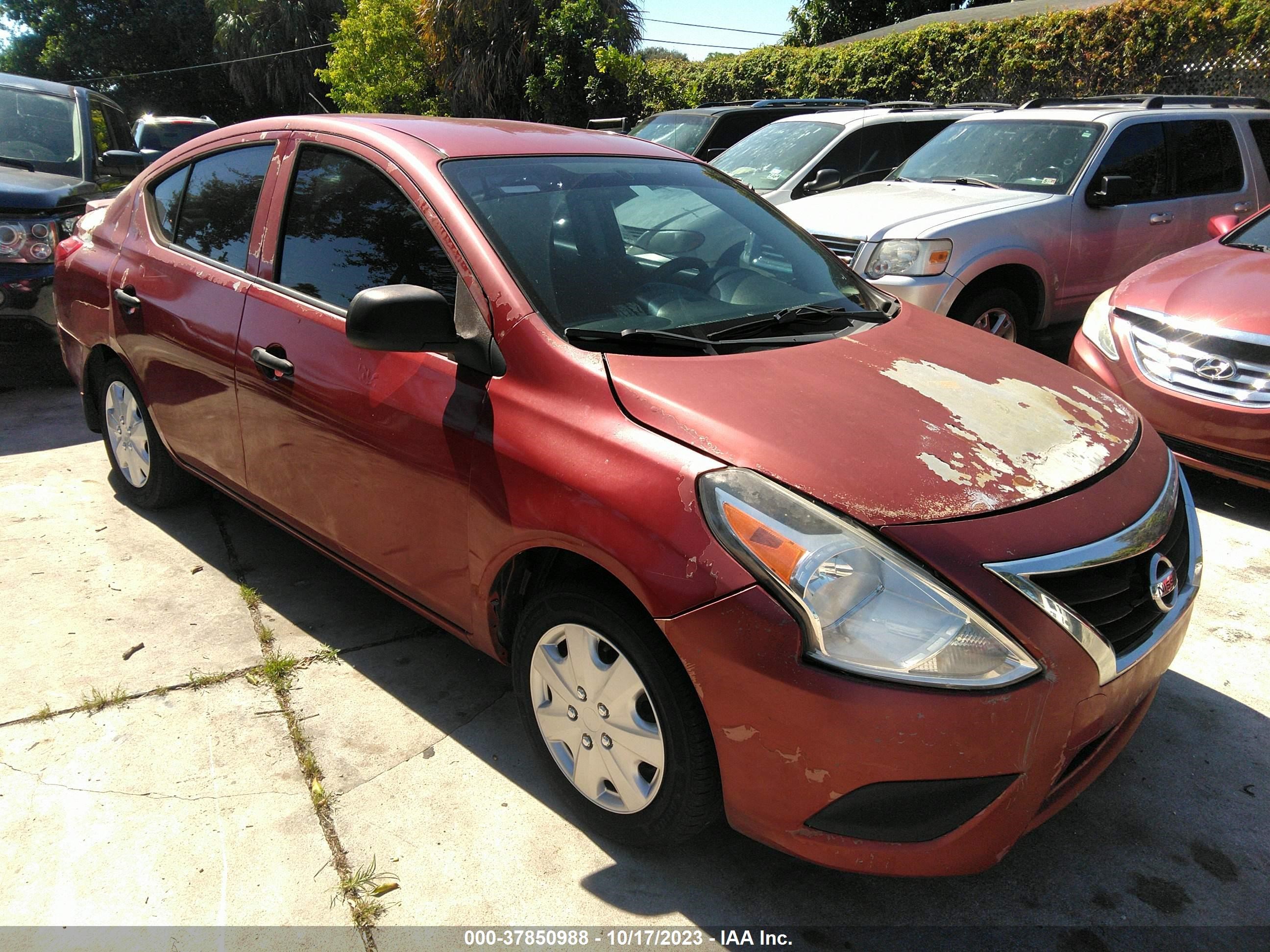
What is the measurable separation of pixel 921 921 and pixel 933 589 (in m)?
0.88

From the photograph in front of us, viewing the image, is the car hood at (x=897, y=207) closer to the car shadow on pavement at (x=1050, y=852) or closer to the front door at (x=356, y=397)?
the car shadow on pavement at (x=1050, y=852)

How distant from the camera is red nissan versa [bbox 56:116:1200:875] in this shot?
196 centimetres

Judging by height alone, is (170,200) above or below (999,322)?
above

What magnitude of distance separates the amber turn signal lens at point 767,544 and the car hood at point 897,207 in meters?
4.10

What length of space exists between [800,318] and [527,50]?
61.0 ft

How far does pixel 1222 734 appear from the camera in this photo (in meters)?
2.96

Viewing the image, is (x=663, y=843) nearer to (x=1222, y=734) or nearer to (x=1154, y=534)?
(x=1154, y=534)

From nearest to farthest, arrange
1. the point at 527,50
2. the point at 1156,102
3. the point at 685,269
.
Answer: the point at 685,269, the point at 1156,102, the point at 527,50

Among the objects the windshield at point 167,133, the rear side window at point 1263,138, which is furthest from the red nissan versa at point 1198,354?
the windshield at point 167,133

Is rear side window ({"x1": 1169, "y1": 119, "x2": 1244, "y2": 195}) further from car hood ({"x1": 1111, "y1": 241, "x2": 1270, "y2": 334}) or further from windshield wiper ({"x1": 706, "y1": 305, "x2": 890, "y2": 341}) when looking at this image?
A: windshield wiper ({"x1": 706, "y1": 305, "x2": 890, "y2": 341})

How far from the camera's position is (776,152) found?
8.42 meters

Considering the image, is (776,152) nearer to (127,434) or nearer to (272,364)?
(127,434)

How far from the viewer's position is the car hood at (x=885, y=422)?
6.89ft

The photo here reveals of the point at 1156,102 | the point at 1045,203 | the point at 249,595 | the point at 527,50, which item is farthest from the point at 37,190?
the point at 527,50
